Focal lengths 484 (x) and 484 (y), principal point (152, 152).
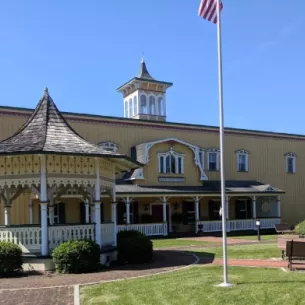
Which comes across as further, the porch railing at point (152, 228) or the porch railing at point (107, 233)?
the porch railing at point (152, 228)

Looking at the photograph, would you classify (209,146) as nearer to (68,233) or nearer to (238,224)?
(238,224)

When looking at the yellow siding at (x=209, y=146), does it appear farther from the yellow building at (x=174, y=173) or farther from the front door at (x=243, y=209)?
the front door at (x=243, y=209)

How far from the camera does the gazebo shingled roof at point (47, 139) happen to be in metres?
15.3

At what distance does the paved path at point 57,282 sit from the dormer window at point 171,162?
53.1 feet

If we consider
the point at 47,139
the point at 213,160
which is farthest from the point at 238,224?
the point at 47,139

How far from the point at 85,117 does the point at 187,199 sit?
9706 mm

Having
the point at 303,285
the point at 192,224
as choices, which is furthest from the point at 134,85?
the point at 303,285

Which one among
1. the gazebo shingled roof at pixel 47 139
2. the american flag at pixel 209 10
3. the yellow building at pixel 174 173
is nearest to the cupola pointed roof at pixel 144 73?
the yellow building at pixel 174 173

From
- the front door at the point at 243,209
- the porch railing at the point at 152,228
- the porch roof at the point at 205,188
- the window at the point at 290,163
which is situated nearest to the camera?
the porch railing at the point at 152,228

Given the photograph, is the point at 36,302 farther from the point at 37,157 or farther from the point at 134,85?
the point at 134,85

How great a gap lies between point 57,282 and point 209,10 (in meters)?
8.03

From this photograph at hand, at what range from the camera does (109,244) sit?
56.6 ft

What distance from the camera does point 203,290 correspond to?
10.6m

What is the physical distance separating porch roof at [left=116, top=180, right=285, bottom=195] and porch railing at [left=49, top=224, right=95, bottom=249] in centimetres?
1295
